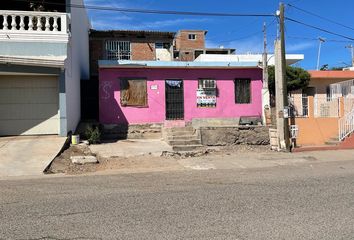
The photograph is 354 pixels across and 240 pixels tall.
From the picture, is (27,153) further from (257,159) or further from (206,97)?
(206,97)

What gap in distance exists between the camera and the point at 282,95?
57.5ft

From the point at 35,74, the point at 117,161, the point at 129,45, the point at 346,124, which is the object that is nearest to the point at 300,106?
the point at 346,124

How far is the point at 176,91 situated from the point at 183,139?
3.91m

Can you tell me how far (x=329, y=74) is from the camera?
30469 millimetres

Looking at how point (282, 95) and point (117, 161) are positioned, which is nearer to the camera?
point (117, 161)

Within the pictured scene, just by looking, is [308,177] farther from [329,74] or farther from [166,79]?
[329,74]

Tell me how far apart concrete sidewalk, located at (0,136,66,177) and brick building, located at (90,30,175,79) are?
14438 millimetres

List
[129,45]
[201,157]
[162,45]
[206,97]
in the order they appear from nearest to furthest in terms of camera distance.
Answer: [201,157]
[206,97]
[129,45]
[162,45]

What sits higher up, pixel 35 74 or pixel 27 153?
pixel 35 74

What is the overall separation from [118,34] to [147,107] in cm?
1131

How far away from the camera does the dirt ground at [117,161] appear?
12.3 metres

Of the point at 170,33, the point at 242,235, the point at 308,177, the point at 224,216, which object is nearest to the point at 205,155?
the point at 308,177

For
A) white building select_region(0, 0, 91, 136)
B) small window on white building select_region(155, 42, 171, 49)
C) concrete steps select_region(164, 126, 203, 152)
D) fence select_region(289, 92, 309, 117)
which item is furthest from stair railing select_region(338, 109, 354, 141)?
small window on white building select_region(155, 42, 171, 49)

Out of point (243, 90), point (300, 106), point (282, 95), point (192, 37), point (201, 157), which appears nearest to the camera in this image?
point (201, 157)
